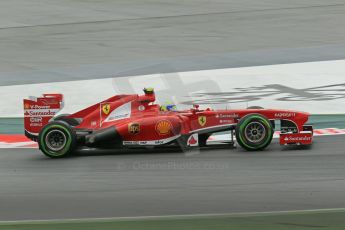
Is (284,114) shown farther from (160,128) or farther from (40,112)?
(40,112)

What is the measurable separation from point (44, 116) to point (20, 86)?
227 inches

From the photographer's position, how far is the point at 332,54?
19.2 m

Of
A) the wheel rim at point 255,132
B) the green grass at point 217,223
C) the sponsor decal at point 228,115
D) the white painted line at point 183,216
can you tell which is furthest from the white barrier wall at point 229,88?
the green grass at point 217,223

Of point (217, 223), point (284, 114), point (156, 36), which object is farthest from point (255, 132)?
point (156, 36)

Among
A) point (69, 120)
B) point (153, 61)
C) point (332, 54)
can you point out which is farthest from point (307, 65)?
point (69, 120)

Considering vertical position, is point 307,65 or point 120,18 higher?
point 120,18

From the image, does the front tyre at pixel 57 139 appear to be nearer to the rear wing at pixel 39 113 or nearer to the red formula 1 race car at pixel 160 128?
the red formula 1 race car at pixel 160 128

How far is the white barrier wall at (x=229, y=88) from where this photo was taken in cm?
1530

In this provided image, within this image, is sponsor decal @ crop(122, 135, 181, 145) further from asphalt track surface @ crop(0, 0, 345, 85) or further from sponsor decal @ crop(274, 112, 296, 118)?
asphalt track surface @ crop(0, 0, 345, 85)

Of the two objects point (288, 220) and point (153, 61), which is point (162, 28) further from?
point (288, 220)

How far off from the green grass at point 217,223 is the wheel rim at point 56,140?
12.1ft

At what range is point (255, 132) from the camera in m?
11.3

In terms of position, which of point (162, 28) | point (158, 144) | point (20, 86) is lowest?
point (158, 144)

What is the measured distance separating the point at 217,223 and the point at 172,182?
209 centimetres
